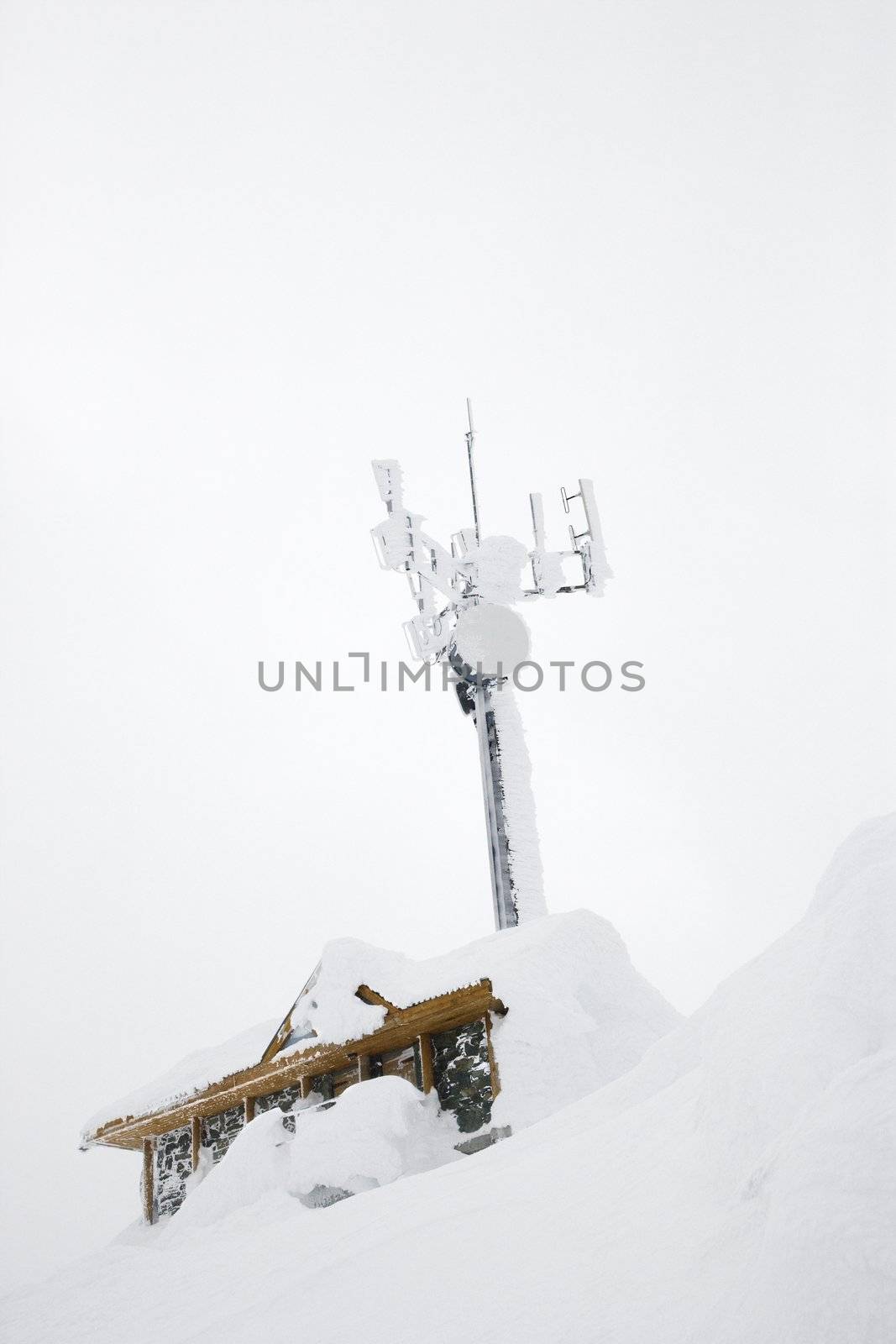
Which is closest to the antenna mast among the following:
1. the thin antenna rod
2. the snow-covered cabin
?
the thin antenna rod

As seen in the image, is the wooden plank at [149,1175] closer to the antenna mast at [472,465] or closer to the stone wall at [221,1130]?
the stone wall at [221,1130]

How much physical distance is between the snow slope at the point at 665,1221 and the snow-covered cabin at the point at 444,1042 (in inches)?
186

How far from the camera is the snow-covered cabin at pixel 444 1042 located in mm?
12125

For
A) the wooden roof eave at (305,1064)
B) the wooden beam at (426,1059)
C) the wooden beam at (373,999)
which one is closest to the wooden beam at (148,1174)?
the wooden roof eave at (305,1064)

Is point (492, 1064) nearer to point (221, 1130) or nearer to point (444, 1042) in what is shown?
point (444, 1042)

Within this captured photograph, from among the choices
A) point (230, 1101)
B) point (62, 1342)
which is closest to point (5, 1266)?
point (230, 1101)

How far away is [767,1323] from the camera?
10.8ft

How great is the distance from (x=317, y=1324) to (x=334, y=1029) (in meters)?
8.39

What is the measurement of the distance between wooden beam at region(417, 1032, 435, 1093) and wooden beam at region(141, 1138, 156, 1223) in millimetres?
6403

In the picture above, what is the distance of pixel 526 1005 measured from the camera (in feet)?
41.0

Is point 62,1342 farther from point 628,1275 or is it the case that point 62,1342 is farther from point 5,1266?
point 5,1266

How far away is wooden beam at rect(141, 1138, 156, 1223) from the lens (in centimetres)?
1577

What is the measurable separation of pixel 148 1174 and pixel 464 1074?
722 cm

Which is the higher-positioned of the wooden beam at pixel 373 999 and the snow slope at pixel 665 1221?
the wooden beam at pixel 373 999
